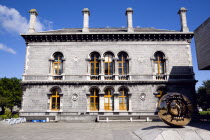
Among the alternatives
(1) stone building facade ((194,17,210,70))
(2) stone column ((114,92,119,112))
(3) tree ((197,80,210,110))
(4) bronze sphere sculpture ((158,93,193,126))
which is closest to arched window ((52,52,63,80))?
(2) stone column ((114,92,119,112))

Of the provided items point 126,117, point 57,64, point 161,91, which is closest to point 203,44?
point 161,91

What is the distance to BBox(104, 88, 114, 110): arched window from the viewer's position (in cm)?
1850

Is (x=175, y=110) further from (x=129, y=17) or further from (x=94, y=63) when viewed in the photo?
(x=129, y=17)

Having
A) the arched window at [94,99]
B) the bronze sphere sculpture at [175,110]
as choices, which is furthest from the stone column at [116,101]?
the bronze sphere sculpture at [175,110]

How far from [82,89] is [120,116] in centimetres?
532

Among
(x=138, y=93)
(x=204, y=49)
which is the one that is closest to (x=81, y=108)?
(x=138, y=93)

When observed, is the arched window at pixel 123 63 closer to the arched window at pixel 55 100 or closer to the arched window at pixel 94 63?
the arched window at pixel 94 63

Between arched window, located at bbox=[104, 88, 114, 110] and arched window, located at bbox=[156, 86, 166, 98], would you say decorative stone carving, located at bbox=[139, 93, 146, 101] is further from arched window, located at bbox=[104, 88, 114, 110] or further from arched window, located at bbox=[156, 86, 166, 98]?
arched window, located at bbox=[104, 88, 114, 110]

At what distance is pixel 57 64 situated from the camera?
19.7m

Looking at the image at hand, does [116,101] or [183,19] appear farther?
[183,19]

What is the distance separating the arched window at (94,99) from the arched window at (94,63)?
2.21m

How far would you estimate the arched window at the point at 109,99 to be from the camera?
18.5 metres

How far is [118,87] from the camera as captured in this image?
60.7 feet

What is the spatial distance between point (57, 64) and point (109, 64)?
6485 millimetres
